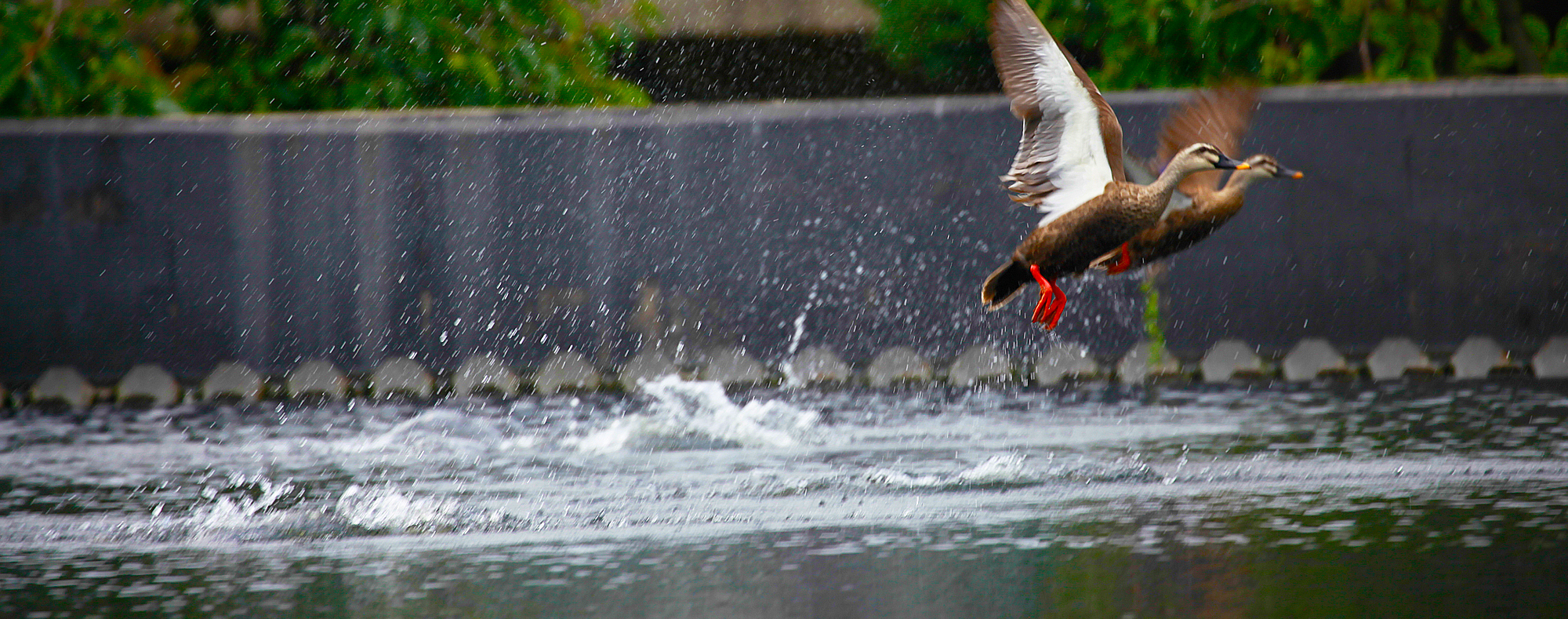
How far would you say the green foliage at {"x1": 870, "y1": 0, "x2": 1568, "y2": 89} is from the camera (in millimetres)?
8922

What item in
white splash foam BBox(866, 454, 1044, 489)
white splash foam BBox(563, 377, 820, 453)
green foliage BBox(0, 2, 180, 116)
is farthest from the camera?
green foliage BBox(0, 2, 180, 116)

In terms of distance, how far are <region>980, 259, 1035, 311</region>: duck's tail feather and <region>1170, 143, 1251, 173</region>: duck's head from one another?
1.90 feet

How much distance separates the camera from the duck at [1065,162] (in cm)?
537

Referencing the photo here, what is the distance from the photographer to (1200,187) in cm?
564

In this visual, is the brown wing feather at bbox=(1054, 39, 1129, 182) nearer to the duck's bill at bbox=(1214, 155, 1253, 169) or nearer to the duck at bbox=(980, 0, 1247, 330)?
the duck at bbox=(980, 0, 1247, 330)

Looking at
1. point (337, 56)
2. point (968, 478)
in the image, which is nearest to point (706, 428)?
point (968, 478)

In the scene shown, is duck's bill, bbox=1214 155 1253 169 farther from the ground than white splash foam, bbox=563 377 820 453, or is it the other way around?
duck's bill, bbox=1214 155 1253 169

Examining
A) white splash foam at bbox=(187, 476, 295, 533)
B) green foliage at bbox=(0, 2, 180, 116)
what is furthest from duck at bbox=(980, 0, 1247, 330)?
green foliage at bbox=(0, 2, 180, 116)

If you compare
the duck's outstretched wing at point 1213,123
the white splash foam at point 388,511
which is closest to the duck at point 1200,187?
the duck's outstretched wing at point 1213,123

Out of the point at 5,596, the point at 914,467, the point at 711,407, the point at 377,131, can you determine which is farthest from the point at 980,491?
the point at 377,131

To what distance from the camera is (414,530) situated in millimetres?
4754

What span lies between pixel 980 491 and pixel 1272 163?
150 cm

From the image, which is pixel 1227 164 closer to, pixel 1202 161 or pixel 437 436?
pixel 1202 161

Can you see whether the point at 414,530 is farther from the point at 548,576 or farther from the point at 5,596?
the point at 5,596
